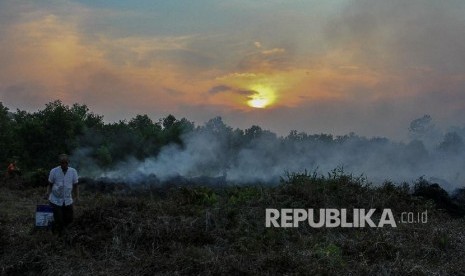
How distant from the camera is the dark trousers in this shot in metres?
9.25

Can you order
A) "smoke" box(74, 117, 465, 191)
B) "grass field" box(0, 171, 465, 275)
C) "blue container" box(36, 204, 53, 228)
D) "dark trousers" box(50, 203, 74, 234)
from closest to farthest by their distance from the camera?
"grass field" box(0, 171, 465, 275)
"dark trousers" box(50, 203, 74, 234)
"blue container" box(36, 204, 53, 228)
"smoke" box(74, 117, 465, 191)

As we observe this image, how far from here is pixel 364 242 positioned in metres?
9.37

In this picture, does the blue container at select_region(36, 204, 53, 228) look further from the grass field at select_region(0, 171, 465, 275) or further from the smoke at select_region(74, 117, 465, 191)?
the smoke at select_region(74, 117, 465, 191)

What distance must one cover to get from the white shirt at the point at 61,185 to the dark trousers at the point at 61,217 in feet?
0.40

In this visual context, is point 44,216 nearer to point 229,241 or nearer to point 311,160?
Answer: point 229,241

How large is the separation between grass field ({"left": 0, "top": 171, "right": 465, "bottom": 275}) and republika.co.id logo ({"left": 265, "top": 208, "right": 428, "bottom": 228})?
203 millimetres

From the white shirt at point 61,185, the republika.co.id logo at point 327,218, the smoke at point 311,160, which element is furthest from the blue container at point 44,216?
the smoke at point 311,160

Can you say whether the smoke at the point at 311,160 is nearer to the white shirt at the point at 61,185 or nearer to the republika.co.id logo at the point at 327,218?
the republika.co.id logo at the point at 327,218

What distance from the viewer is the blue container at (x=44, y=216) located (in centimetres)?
944

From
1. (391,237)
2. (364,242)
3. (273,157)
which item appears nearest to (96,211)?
(364,242)

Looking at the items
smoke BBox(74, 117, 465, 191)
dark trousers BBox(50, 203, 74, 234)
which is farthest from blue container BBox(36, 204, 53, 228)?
smoke BBox(74, 117, 465, 191)

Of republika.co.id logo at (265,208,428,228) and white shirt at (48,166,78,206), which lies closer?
white shirt at (48,166,78,206)

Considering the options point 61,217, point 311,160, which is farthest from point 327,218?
point 311,160

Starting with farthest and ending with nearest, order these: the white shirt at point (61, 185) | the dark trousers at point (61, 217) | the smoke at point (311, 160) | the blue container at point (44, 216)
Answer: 1. the smoke at point (311, 160)
2. the blue container at point (44, 216)
3. the dark trousers at point (61, 217)
4. the white shirt at point (61, 185)
